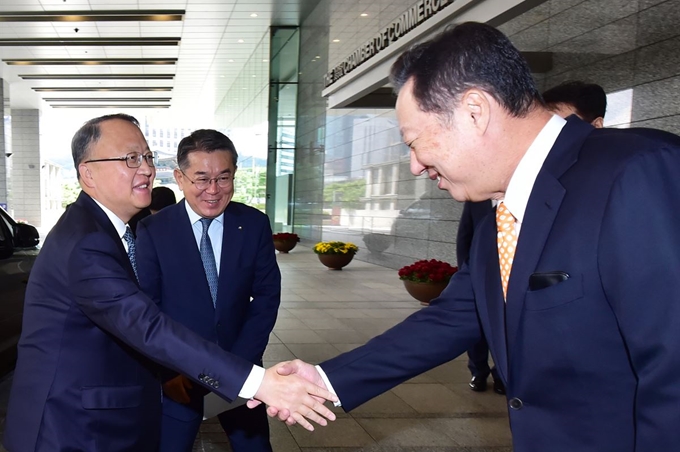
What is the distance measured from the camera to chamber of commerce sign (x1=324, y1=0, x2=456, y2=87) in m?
6.52

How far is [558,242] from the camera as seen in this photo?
3.89ft

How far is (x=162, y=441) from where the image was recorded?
2279mm

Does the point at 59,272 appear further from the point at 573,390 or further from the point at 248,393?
the point at 573,390

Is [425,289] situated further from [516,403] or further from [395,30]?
[516,403]

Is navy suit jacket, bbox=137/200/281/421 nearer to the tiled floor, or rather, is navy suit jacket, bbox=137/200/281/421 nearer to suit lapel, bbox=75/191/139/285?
suit lapel, bbox=75/191/139/285

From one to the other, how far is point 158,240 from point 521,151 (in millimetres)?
1553

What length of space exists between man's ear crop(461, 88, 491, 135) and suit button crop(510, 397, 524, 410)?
593 millimetres

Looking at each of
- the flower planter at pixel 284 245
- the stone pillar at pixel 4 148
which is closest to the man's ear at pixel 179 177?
the flower planter at pixel 284 245

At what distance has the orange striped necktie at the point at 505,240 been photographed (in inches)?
55.5

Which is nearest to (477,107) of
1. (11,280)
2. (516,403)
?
(516,403)

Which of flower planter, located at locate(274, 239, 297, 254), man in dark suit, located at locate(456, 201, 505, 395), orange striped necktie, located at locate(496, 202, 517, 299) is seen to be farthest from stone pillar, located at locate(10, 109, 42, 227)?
orange striped necktie, located at locate(496, 202, 517, 299)

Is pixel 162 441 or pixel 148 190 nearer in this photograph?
pixel 148 190

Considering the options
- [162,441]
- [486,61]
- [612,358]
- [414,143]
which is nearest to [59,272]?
[162,441]

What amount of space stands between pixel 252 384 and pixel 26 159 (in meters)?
33.9
